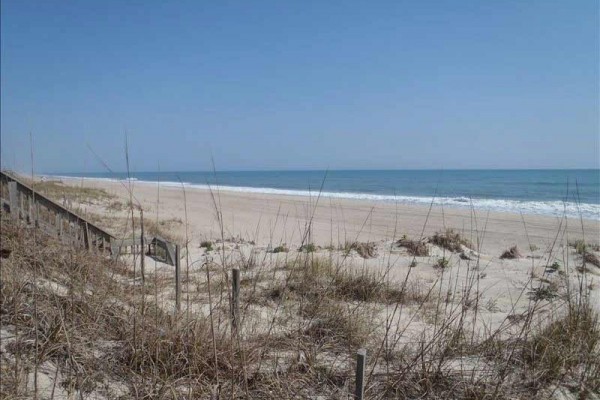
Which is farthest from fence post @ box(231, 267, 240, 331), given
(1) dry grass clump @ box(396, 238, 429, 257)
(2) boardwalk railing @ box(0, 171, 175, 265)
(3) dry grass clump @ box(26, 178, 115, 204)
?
(3) dry grass clump @ box(26, 178, 115, 204)

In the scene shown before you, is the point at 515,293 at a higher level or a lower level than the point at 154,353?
lower

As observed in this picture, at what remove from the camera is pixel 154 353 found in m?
2.76

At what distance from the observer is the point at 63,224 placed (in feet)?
21.7

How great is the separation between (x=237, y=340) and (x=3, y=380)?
4.97ft

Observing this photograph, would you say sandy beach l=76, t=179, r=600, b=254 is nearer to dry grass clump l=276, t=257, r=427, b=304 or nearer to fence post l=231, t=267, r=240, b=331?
dry grass clump l=276, t=257, r=427, b=304

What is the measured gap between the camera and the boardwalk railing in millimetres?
5828

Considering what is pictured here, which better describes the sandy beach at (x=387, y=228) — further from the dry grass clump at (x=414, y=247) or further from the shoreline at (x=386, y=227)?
the dry grass clump at (x=414, y=247)

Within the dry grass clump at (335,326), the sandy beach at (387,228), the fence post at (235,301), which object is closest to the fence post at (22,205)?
the sandy beach at (387,228)

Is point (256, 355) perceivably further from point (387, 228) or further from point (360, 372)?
point (387, 228)

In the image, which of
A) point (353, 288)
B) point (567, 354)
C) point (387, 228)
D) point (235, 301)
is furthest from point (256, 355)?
point (387, 228)

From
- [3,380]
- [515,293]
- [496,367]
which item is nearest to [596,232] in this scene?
[515,293]

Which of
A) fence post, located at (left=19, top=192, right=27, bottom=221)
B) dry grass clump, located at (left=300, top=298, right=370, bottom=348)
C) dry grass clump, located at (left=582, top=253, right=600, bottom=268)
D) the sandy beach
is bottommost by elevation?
the sandy beach

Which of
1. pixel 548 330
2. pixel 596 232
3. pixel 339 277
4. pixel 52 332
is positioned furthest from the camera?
pixel 596 232

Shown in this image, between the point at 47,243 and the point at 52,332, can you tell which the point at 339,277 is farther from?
the point at 47,243
